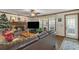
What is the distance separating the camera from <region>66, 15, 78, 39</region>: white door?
2.67 meters

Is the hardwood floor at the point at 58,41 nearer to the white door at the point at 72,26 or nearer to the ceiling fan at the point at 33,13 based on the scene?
the white door at the point at 72,26

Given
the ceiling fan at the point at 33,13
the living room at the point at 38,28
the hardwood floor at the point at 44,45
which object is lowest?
the hardwood floor at the point at 44,45

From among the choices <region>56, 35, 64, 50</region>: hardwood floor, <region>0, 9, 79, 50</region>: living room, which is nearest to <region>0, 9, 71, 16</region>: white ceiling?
<region>0, 9, 79, 50</region>: living room

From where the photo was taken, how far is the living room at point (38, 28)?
265cm

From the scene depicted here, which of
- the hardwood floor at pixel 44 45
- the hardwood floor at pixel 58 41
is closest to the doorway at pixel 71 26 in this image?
the hardwood floor at pixel 58 41

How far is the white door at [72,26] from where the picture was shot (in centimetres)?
267

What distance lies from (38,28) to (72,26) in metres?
0.77

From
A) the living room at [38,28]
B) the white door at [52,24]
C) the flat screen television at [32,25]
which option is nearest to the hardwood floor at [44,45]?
the living room at [38,28]

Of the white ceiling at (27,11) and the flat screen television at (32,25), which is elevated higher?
the white ceiling at (27,11)

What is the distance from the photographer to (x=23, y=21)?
2711 millimetres
